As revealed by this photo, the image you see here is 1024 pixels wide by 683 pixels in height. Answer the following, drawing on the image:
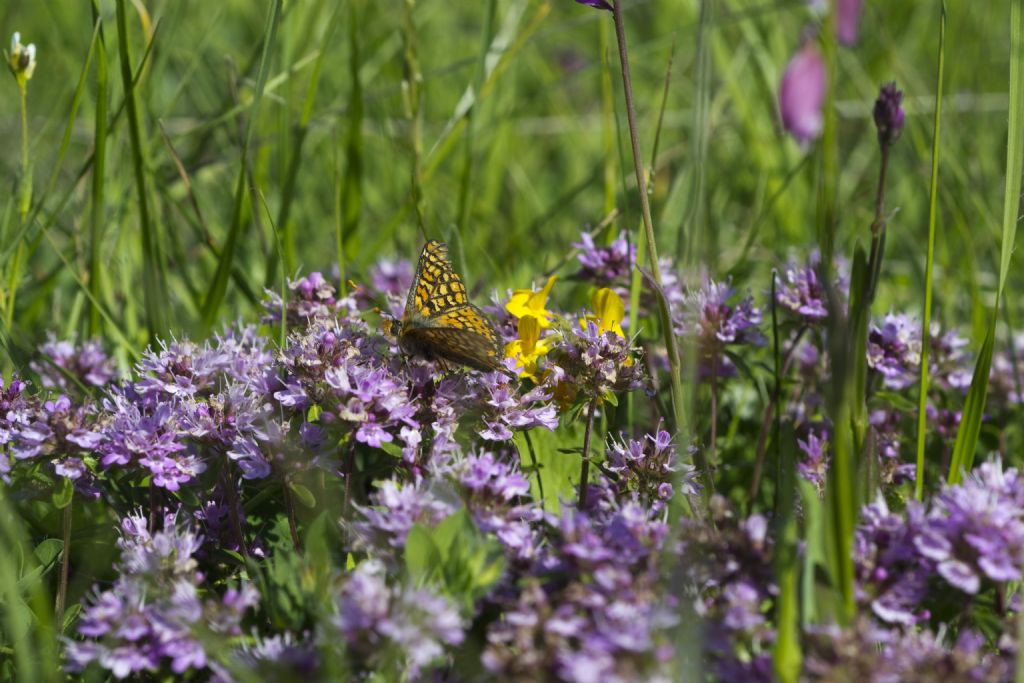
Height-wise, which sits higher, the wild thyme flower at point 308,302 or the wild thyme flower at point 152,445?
the wild thyme flower at point 308,302

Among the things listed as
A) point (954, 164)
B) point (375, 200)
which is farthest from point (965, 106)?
point (375, 200)

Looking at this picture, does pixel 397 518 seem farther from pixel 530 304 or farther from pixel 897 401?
pixel 897 401

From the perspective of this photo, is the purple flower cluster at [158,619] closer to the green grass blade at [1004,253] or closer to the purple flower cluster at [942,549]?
the purple flower cluster at [942,549]

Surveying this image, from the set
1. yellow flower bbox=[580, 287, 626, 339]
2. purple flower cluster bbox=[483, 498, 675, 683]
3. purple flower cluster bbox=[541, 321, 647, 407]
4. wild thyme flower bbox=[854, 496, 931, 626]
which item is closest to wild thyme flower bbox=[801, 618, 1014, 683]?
wild thyme flower bbox=[854, 496, 931, 626]

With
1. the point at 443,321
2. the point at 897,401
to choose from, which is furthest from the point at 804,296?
the point at 443,321

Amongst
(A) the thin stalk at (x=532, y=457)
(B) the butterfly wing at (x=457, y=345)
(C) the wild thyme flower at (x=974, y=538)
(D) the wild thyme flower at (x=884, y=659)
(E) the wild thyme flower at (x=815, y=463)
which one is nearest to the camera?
(D) the wild thyme flower at (x=884, y=659)

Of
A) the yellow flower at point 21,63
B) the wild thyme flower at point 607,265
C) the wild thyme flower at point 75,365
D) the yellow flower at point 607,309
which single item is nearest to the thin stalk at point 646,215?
the yellow flower at point 607,309
